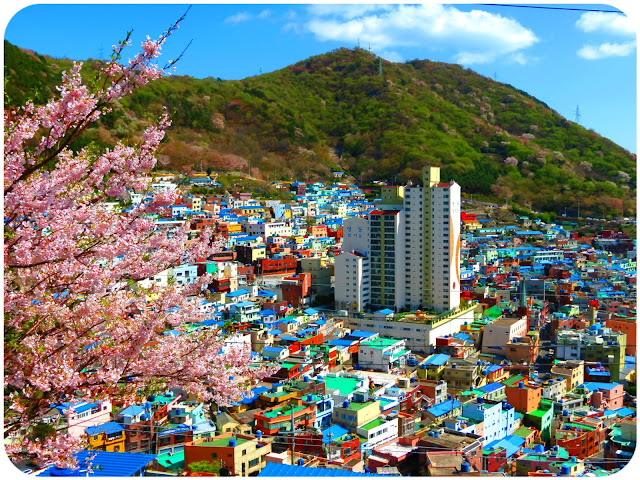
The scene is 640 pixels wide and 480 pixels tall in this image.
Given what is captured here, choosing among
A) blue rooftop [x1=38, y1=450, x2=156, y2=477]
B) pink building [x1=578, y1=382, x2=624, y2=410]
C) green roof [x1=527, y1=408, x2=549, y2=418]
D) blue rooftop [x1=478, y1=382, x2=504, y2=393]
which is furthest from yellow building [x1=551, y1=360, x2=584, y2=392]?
blue rooftop [x1=38, y1=450, x2=156, y2=477]

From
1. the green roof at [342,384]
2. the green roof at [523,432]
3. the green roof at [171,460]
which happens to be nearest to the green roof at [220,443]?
the green roof at [171,460]

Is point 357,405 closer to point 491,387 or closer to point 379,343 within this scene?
point 491,387

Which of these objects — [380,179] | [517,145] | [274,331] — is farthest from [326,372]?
[517,145]

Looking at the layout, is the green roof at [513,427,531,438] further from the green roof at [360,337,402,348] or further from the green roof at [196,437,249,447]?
the green roof at [196,437,249,447]

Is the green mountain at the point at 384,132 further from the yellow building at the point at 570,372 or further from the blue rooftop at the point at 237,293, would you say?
the yellow building at the point at 570,372

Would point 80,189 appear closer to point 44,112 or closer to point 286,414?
point 44,112

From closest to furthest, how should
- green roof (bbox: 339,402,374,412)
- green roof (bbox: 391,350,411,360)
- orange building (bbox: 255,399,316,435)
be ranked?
orange building (bbox: 255,399,316,435)
green roof (bbox: 339,402,374,412)
green roof (bbox: 391,350,411,360)

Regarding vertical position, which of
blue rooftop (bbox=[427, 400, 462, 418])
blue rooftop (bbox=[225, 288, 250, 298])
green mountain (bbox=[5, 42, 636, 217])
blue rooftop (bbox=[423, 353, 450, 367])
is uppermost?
green mountain (bbox=[5, 42, 636, 217])
